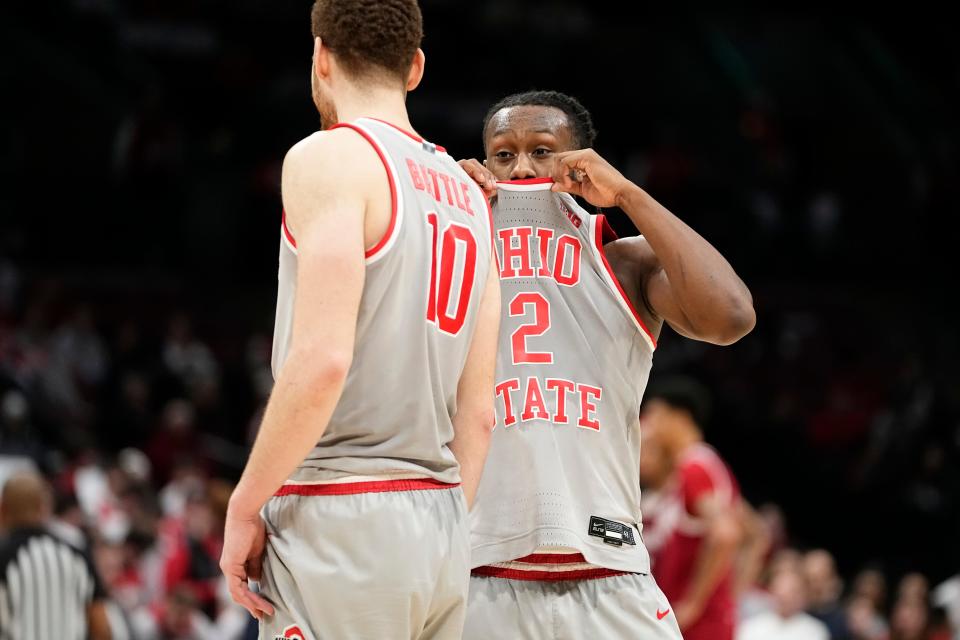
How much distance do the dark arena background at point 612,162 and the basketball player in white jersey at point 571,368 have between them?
7470 millimetres

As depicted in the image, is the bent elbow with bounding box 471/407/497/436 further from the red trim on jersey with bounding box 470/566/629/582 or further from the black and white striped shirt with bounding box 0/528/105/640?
the black and white striped shirt with bounding box 0/528/105/640

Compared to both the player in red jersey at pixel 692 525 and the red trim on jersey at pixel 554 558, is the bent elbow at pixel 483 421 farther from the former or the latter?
the player in red jersey at pixel 692 525

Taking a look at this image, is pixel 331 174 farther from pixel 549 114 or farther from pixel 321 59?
pixel 549 114

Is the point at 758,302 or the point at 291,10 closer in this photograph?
the point at 758,302

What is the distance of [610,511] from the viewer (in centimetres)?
364

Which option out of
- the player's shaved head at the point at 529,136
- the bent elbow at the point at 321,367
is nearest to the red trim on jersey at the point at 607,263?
the player's shaved head at the point at 529,136

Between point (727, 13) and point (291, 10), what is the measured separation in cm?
710

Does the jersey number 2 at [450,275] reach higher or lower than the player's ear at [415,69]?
lower

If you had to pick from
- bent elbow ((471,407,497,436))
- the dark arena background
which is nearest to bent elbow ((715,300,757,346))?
bent elbow ((471,407,497,436))

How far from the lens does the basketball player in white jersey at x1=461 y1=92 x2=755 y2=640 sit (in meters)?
3.59

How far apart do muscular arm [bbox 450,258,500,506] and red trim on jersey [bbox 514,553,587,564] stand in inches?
20.1

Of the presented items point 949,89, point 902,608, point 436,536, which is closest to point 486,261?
point 436,536

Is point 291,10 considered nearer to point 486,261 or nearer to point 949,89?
point 949,89

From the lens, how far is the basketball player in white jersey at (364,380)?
9.14ft
